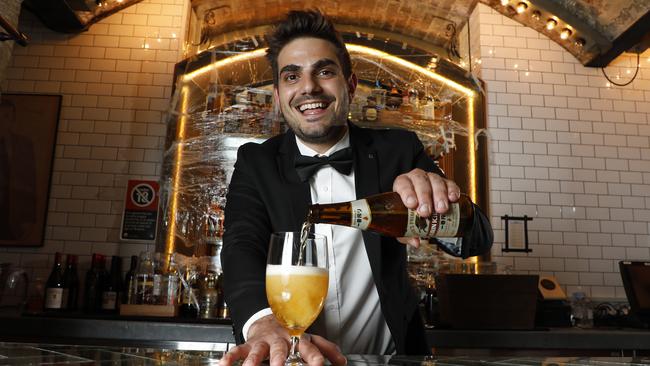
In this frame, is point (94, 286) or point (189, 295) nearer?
point (189, 295)

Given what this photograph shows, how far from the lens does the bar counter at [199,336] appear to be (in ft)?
7.48

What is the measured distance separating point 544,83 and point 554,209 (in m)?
0.91

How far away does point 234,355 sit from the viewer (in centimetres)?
80

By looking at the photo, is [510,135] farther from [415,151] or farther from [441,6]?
[415,151]

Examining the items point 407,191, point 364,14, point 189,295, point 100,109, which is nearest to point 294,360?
point 407,191

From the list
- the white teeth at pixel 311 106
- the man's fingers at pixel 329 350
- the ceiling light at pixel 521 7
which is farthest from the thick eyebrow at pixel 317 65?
the ceiling light at pixel 521 7

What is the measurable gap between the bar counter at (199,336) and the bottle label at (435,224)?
4.09 ft

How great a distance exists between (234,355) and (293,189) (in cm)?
73

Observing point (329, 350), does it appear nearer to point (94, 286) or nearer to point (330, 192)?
point (330, 192)

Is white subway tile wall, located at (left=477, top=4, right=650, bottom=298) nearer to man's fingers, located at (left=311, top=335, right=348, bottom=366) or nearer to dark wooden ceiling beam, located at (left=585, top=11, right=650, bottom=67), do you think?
dark wooden ceiling beam, located at (left=585, top=11, right=650, bottom=67)

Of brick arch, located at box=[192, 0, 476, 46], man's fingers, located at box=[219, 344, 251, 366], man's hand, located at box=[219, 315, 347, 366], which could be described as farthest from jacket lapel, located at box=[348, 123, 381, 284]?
brick arch, located at box=[192, 0, 476, 46]

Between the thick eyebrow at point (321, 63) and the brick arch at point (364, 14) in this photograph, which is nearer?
the thick eyebrow at point (321, 63)

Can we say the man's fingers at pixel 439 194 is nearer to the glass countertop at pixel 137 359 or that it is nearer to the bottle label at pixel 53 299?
the glass countertop at pixel 137 359

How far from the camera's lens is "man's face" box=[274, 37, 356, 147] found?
5.14ft
